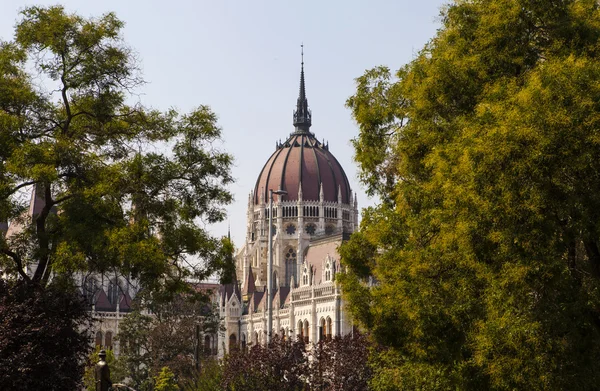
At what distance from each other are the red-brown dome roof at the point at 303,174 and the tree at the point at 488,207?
99.9 metres

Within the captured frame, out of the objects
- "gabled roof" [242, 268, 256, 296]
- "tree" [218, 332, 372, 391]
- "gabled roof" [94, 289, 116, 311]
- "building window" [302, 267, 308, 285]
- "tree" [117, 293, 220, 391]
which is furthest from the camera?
"gabled roof" [242, 268, 256, 296]

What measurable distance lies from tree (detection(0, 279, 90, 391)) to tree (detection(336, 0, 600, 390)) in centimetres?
596

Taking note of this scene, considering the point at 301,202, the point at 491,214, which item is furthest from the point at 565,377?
the point at 301,202

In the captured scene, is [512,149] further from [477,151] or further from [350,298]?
[350,298]

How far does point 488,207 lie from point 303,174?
352 ft

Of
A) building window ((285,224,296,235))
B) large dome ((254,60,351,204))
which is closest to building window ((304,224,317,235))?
building window ((285,224,296,235))

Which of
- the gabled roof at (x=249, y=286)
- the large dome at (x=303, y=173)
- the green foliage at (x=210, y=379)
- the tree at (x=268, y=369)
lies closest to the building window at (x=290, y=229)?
the large dome at (x=303, y=173)

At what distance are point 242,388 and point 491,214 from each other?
77.9 feet

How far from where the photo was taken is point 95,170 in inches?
779

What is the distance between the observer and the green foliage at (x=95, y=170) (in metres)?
18.8

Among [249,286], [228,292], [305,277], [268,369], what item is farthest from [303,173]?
[268,369]

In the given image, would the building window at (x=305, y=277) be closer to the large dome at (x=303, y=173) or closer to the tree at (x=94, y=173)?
the large dome at (x=303, y=173)

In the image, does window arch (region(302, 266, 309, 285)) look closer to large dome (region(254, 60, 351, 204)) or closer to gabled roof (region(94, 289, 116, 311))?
gabled roof (region(94, 289, 116, 311))

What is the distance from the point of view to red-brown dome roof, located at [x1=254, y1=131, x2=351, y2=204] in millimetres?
122000
